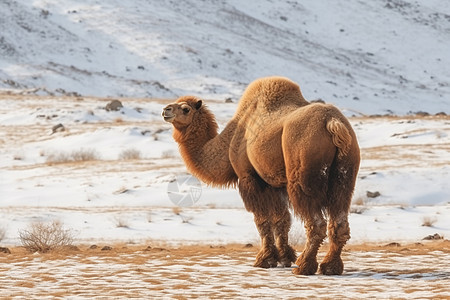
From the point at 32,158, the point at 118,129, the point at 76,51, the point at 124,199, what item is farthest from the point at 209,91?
the point at 124,199

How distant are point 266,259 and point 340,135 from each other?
2.17 metres

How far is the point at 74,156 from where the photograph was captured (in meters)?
28.3

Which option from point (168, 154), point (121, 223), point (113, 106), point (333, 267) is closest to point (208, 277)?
point (333, 267)

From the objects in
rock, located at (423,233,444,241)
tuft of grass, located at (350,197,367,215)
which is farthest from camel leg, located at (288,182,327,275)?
tuft of grass, located at (350,197,367,215)

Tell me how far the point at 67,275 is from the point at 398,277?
3.90 m

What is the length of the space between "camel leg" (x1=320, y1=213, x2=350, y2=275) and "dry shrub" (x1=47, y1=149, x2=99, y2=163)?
1977cm

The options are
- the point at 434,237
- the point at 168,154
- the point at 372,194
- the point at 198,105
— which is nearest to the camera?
the point at 198,105

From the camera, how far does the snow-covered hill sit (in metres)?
61.0

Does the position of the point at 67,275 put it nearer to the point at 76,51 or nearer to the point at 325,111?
A: the point at 325,111

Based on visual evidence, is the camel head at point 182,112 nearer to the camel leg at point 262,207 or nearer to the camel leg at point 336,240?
the camel leg at point 262,207

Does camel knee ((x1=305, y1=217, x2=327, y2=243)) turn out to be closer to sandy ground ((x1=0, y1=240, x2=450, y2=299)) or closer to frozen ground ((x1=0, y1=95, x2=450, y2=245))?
sandy ground ((x1=0, y1=240, x2=450, y2=299))

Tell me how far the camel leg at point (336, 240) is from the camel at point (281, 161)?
0.04 ft

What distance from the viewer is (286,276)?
30.5ft

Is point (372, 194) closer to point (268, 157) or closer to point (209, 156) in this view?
point (209, 156)
